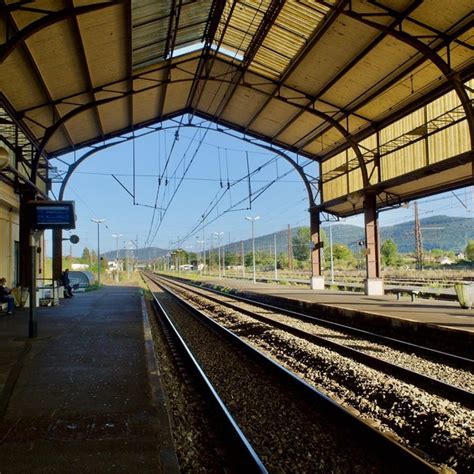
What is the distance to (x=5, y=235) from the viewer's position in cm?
2114

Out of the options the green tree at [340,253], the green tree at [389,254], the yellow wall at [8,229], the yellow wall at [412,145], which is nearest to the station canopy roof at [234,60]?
the yellow wall at [412,145]

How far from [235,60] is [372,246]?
34.4 ft

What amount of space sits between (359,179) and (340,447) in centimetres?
1988

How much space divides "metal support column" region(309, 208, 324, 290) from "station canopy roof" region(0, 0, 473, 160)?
454cm

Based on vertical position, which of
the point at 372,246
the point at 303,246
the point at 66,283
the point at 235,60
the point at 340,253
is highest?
the point at 235,60

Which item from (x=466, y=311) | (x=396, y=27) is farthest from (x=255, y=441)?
(x=396, y=27)

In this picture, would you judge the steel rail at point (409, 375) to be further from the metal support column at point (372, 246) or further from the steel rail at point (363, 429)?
the metal support column at point (372, 246)

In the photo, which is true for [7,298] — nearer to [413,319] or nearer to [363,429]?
[413,319]

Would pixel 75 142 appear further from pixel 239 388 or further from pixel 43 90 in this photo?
pixel 239 388

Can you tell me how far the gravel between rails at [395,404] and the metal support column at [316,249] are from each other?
17465mm

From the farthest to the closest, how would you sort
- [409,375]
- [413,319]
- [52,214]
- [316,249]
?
[316,249] < [52,214] < [413,319] < [409,375]

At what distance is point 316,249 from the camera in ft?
92.8

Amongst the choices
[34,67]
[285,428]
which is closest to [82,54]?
[34,67]

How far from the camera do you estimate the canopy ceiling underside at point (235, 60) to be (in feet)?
46.5
